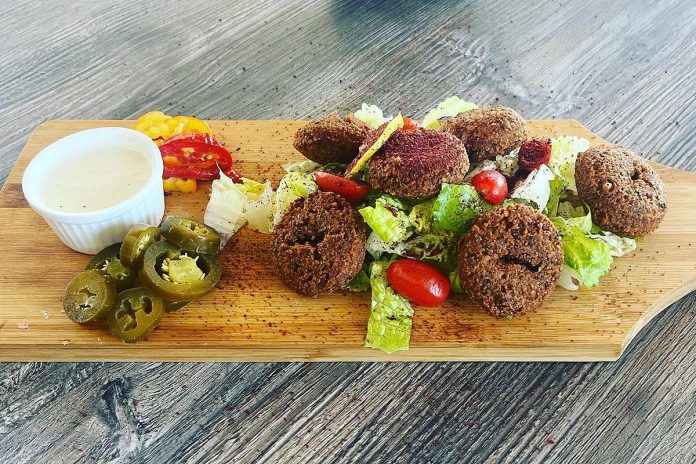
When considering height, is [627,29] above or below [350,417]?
above

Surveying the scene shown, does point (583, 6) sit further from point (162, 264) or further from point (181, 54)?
point (162, 264)

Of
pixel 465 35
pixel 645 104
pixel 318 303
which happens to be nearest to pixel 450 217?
pixel 318 303

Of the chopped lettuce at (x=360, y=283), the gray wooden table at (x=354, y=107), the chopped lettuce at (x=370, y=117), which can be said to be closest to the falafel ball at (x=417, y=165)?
the chopped lettuce at (x=360, y=283)

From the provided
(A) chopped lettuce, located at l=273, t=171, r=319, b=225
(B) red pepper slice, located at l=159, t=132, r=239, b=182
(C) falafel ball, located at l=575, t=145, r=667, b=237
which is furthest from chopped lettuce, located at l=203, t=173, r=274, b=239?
(C) falafel ball, located at l=575, t=145, r=667, b=237

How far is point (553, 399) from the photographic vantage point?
3.42 m

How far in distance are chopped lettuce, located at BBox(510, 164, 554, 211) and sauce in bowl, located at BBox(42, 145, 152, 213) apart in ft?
6.81

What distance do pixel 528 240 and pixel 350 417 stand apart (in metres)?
1.25

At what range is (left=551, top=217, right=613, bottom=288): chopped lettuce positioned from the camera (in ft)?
11.5

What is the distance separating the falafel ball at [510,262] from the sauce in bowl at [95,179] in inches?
73.5

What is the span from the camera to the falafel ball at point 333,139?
154 inches

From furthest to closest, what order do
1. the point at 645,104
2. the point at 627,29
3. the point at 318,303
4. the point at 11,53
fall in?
the point at 627,29, the point at 11,53, the point at 645,104, the point at 318,303

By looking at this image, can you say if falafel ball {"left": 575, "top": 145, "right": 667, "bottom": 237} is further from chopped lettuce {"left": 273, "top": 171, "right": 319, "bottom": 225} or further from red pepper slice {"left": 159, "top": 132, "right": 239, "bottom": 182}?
red pepper slice {"left": 159, "top": 132, "right": 239, "bottom": 182}

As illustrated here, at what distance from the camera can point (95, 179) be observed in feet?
12.4

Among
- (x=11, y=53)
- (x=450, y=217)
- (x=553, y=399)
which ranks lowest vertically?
(x=11, y=53)
